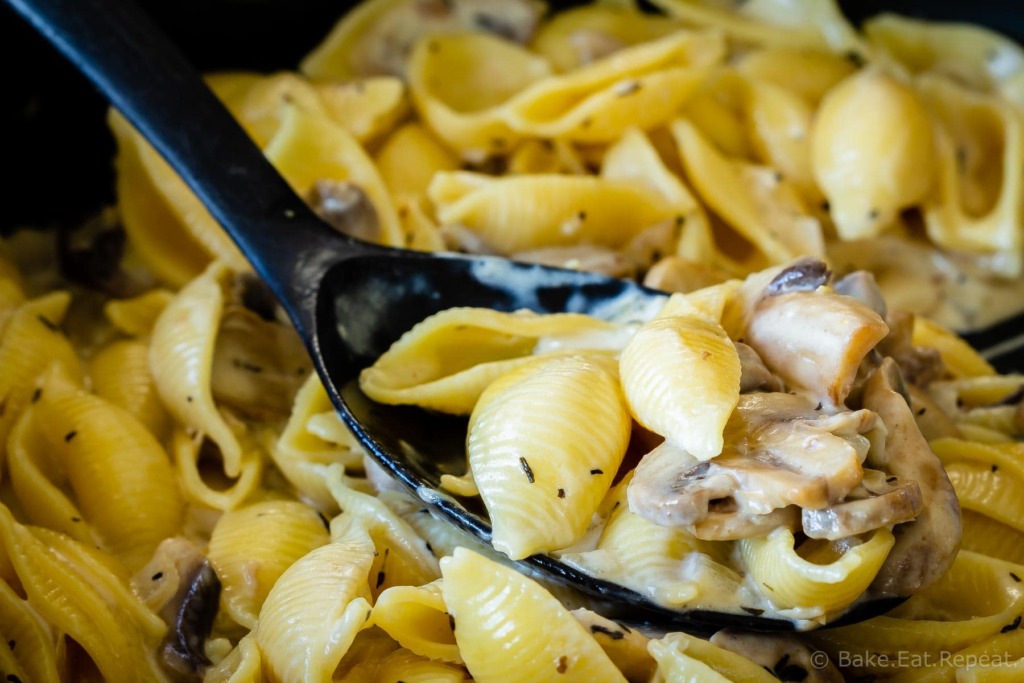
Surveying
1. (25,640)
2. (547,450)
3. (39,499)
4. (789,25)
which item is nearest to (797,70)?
(789,25)

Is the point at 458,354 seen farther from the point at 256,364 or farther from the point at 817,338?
the point at 817,338

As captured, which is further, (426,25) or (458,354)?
(426,25)

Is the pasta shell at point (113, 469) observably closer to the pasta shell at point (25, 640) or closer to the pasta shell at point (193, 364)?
the pasta shell at point (193, 364)

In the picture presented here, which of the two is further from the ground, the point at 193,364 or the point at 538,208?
the point at 193,364

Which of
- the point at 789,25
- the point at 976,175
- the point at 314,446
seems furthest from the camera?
the point at 789,25

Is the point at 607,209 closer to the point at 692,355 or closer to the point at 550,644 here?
the point at 692,355

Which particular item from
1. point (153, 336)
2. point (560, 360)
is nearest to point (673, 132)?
point (560, 360)
